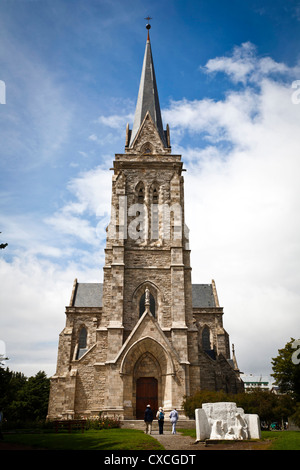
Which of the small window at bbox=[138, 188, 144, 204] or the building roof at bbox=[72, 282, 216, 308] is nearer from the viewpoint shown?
the small window at bbox=[138, 188, 144, 204]

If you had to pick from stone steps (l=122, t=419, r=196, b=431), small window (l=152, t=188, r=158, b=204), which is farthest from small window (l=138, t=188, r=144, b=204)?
stone steps (l=122, t=419, r=196, b=431)


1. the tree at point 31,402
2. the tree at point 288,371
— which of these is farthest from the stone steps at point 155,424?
the tree at point 31,402

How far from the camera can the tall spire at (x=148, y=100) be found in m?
36.0

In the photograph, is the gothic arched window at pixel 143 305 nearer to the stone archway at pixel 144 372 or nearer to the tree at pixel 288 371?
the stone archway at pixel 144 372

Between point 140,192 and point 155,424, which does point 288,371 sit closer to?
point 155,424

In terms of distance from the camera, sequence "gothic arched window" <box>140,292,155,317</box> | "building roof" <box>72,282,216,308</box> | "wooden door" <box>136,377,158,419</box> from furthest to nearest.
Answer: "building roof" <box>72,282,216,308</box> < "gothic arched window" <box>140,292,155,317</box> < "wooden door" <box>136,377,158,419</box>

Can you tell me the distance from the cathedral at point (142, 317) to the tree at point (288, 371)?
5.22 meters

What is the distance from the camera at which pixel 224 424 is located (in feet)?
44.1

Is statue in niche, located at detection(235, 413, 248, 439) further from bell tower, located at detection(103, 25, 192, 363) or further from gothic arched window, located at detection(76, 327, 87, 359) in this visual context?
gothic arched window, located at detection(76, 327, 87, 359)

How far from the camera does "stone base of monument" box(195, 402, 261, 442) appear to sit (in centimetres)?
1302

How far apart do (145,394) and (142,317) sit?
5.03 m

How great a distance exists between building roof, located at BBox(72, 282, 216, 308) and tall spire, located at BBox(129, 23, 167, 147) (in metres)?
16.3

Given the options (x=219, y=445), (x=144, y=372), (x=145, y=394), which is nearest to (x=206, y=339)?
(x=144, y=372)
